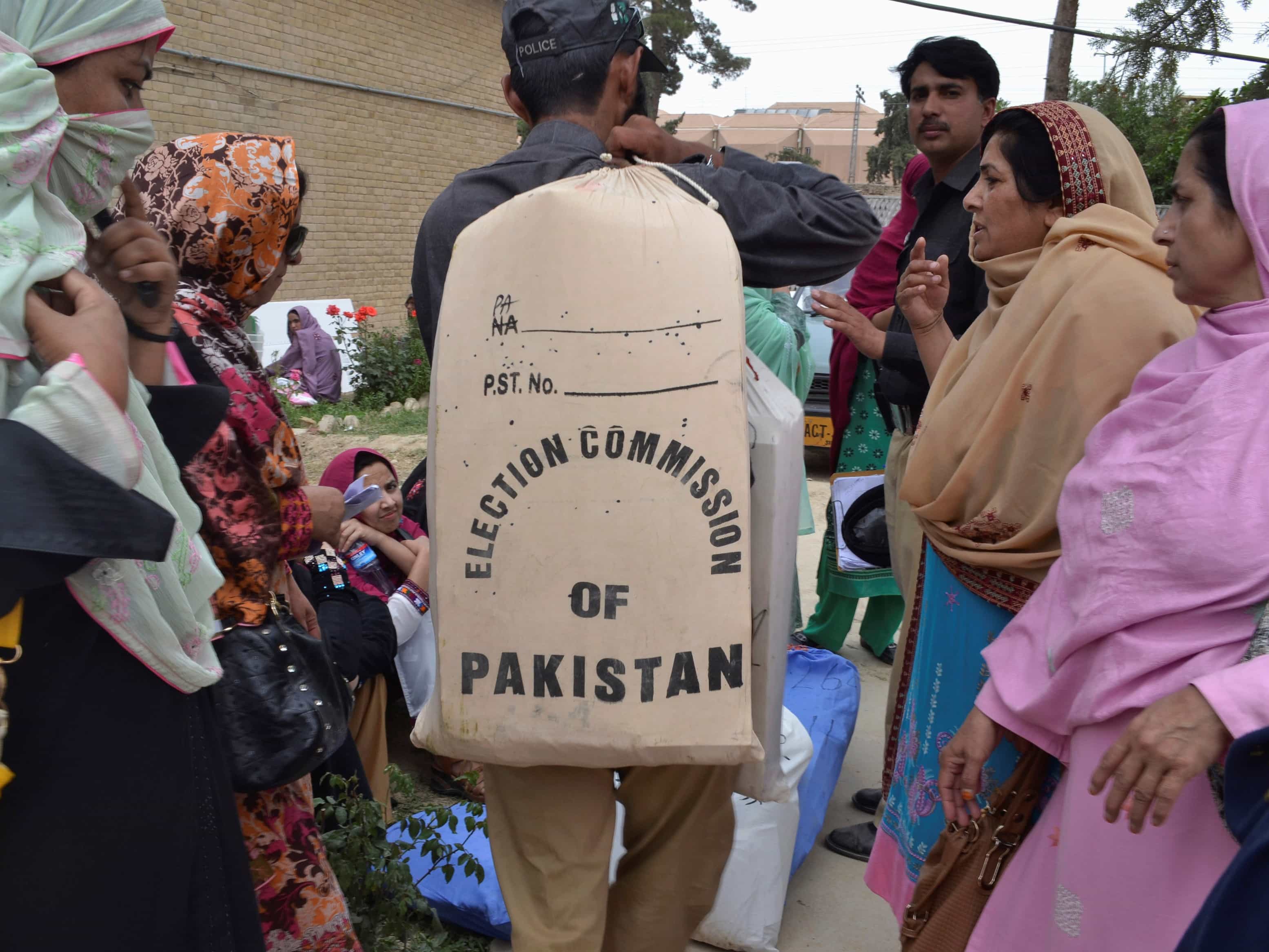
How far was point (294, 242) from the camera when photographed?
88.9 inches

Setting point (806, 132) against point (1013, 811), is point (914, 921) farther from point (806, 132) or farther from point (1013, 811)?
point (806, 132)

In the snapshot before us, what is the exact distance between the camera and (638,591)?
1.47 m

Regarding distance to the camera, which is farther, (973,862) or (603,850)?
(973,862)

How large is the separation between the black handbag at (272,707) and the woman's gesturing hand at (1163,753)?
4.18ft

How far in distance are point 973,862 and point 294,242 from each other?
1868mm

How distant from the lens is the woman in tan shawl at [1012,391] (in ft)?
6.07

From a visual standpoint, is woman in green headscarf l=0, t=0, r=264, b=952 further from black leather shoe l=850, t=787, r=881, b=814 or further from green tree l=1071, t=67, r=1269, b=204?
green tree l=1071, t=67, r=1269, b=204

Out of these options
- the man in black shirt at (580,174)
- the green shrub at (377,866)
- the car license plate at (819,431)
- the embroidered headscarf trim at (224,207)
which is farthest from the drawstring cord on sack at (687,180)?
the car license plate at (819,431)

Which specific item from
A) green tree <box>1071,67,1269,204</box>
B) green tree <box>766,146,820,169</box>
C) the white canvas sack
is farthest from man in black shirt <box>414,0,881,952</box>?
green tree <box>766,146,820,169</box>

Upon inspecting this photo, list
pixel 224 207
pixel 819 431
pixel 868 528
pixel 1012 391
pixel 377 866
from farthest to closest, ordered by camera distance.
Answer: pixel 819 431 < pixel 868 528 < pixel 377 866 < pixel 224 207 < pixel 1012 391

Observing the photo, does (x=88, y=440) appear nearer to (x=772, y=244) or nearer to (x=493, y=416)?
(x=493, y=416)

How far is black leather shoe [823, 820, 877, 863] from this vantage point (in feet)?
9.86

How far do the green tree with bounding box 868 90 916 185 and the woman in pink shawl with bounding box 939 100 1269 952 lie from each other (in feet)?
108

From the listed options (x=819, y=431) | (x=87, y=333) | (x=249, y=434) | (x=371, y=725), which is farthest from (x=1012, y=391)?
(x=819, y=431)
